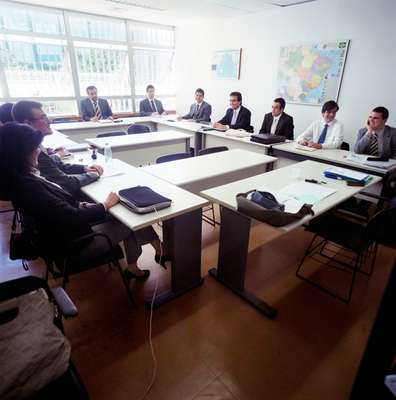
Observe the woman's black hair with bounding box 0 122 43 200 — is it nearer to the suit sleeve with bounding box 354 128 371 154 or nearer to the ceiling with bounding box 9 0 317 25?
the suit sleeve with bounding box 354 128 371 154

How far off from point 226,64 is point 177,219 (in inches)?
207

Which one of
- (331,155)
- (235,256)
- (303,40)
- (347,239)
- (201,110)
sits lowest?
(235,256)

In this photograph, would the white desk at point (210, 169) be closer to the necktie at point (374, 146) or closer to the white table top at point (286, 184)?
the white table top at point (286, 184)

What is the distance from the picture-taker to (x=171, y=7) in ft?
16.2

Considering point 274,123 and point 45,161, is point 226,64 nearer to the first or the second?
point 274,123

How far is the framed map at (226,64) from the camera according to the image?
575cm

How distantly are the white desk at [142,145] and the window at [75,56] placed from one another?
2883 millimetres

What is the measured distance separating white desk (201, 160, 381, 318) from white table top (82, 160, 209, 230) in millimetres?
203

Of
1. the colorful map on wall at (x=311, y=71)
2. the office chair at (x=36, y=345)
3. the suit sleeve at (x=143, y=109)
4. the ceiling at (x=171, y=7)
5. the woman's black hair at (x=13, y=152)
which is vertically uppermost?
the ceiling at (x=171, y=7)

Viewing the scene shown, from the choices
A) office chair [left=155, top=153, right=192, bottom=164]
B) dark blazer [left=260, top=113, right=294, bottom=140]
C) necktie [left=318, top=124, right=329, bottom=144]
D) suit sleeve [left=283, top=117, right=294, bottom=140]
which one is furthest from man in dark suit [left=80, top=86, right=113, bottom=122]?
necktie [left=318, top=124, right=329, bottom=144]

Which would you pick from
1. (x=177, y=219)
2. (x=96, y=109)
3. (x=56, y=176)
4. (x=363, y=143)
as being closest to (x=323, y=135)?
(x=363, y=143)

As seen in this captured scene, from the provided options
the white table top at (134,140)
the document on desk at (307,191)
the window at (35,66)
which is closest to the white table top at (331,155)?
the document on desk at (307,191)

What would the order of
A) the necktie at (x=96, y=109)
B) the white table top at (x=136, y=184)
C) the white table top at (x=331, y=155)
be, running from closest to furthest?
the white table top at (x=136, y=184) < the white table top at (x=331, y=155) < the necktie at (x=96, y=109)

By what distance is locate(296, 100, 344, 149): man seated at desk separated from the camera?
3.57m
